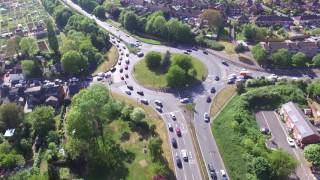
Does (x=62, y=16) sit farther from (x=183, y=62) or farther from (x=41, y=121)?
(x=41, y=121)

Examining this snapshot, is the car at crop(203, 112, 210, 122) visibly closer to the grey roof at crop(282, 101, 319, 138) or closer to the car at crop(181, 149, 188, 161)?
the car at crop(181, 149, 188, 161)

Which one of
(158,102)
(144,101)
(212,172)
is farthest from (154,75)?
(212,172)

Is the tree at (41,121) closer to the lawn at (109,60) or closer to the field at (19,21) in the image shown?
the lawn at (109,60)

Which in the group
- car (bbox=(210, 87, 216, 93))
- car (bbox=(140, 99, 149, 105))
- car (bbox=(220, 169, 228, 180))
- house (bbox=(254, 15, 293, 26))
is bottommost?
car (bbox=(220, 169, 228, 180))

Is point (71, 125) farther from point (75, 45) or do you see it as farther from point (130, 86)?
point (75, 45)

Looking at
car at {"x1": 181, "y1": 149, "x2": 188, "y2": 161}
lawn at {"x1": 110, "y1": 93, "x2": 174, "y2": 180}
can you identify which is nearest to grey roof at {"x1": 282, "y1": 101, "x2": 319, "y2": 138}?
car at {"x1": 181, "y1": 149, "x2": 188, "y2": 161}

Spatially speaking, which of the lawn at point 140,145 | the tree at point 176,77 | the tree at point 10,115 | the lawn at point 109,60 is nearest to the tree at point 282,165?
the lawn at point 140,145
